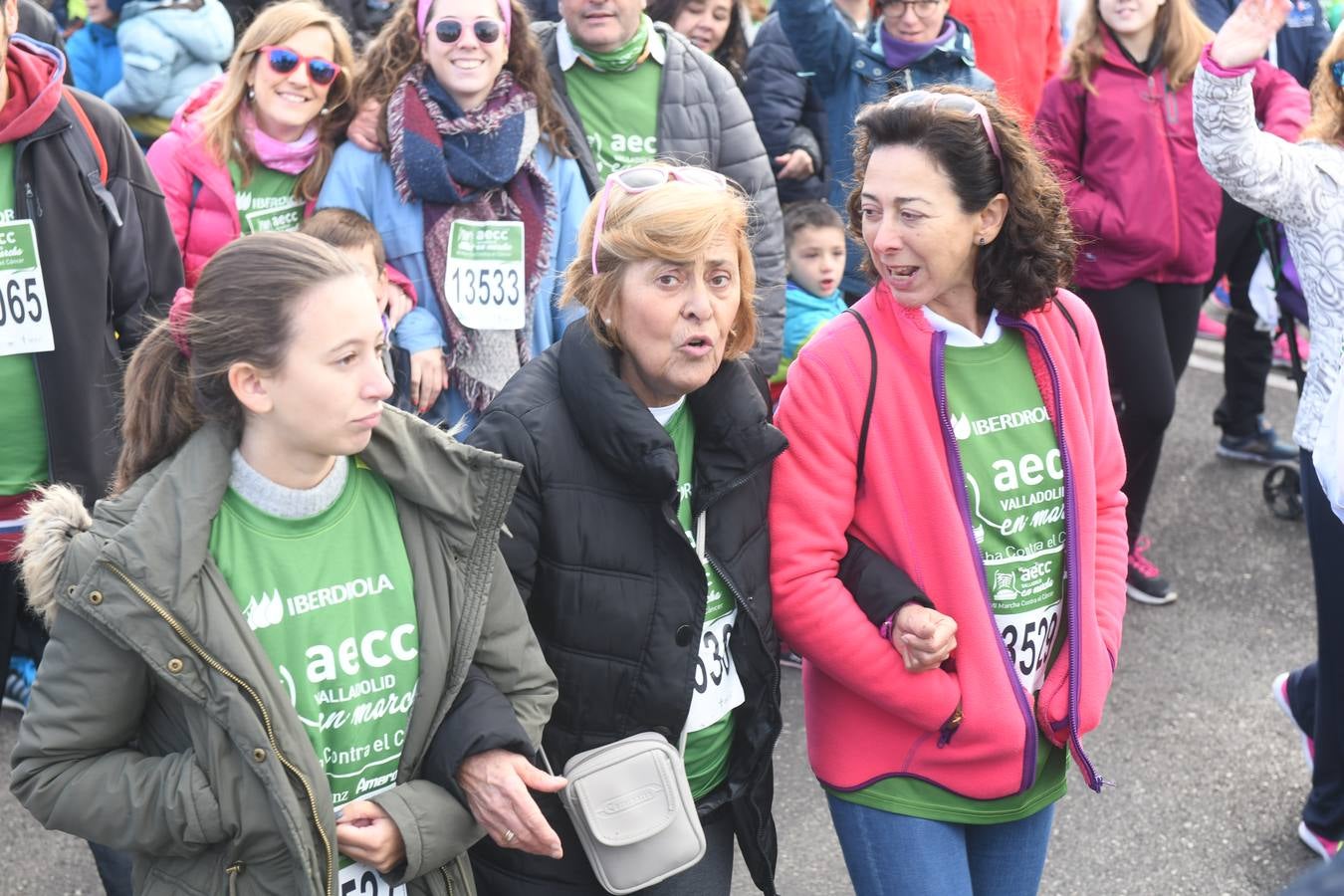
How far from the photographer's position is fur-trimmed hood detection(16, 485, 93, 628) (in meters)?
2.32

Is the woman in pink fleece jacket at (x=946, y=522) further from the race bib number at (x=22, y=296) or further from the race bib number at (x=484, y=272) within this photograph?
the race bib number at (x=22, y=296)

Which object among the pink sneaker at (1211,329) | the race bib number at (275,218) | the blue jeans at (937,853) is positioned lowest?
the pink sneaker at (1211,329)

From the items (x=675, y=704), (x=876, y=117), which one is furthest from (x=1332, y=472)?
(x=675, y=704)

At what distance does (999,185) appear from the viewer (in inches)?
118

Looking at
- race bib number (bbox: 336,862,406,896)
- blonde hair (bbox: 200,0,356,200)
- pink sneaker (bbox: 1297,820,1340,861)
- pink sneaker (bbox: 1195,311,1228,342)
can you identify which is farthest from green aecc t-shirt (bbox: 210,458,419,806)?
pink sneaker (bbox: 1195,311,1228,342)

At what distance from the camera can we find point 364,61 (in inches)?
190

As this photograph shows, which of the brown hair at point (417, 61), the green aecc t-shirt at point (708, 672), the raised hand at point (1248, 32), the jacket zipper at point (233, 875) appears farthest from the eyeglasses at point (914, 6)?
the jacket zipper at point (233, 875)

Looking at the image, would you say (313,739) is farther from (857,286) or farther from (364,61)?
(857,286)

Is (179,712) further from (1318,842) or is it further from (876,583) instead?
(1318,842)

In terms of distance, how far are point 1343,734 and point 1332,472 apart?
128 centimetres

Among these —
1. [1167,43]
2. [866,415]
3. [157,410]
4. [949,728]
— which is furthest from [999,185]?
[1167,43]

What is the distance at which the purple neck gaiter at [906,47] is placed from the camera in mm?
5715

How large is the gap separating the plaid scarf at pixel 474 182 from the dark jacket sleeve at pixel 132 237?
0.80 m

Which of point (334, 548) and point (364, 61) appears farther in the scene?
point (364, 61)
